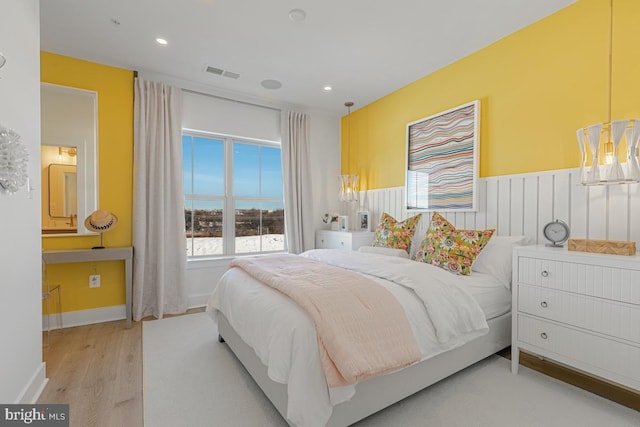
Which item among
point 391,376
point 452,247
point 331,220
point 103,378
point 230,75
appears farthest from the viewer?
point 331,220

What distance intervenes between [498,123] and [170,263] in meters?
3.76

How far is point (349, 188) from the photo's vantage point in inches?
170

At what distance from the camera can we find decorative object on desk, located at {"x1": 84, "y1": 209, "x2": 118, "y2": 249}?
2.92 meters

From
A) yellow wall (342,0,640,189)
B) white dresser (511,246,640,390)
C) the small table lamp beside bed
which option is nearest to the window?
the small table lamp beside bed

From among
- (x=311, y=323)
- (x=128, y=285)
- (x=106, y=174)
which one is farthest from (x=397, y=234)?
→ (x=106, y=174)

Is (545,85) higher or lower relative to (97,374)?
higher

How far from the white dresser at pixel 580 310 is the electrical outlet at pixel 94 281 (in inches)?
155

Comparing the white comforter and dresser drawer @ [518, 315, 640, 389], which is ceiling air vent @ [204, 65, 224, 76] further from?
dresser drawer @ [518, 315, 640, 389]

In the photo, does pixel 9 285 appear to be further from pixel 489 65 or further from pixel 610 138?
pixel 489 65

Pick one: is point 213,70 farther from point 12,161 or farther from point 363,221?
point 363,221

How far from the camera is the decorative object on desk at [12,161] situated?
1.41 m

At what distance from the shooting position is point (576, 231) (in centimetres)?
217

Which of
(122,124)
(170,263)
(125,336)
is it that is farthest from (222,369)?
(122,124)

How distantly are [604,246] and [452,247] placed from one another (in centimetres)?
92
